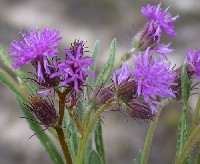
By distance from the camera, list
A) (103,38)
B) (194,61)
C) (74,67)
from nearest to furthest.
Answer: (74,67) < (194,61) < (103,38)

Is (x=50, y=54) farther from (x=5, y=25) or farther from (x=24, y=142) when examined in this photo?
(x=5, y=25)

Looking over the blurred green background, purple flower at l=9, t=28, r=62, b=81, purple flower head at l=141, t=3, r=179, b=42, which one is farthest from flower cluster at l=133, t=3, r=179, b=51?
the blurred green background

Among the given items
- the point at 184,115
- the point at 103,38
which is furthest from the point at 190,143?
the point at 103,38

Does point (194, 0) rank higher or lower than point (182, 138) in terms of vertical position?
higher

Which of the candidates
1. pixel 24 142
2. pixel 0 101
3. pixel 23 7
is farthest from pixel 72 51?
pixel 23 7

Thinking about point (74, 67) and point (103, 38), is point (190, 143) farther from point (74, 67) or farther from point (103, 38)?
point (103, 38)

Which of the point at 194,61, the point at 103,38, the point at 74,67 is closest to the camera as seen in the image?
the point at 74,67

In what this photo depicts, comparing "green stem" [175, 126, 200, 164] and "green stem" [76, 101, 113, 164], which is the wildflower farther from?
"green stem" [175, 126, 200, 164]
